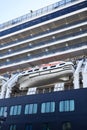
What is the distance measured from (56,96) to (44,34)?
1228 cm

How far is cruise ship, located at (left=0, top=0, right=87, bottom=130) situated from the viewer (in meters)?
19.0

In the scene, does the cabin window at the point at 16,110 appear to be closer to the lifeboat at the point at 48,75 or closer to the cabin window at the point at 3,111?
the cabin window at the point at 3,111

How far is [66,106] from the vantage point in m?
18.8

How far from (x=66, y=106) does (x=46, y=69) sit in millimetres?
5447

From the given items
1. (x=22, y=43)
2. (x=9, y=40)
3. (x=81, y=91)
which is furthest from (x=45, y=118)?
(x=9, y=40)

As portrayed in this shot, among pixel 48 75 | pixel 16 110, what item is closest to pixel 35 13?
pixel 48 75

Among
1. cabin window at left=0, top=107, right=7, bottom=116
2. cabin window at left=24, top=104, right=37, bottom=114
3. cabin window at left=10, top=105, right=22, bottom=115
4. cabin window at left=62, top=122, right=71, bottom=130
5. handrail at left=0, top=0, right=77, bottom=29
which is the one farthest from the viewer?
handrail at left=0, top=0, right=77, bottom=29

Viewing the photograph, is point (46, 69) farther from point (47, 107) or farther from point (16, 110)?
point (16, 110)

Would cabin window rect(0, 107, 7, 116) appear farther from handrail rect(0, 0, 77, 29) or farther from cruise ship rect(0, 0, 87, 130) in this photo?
handrail rect(0, 0, 77, 29)

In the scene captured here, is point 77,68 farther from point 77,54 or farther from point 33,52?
point 33,52

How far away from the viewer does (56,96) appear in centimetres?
1977

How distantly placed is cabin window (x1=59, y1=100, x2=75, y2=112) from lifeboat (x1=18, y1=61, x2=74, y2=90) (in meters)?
3.43

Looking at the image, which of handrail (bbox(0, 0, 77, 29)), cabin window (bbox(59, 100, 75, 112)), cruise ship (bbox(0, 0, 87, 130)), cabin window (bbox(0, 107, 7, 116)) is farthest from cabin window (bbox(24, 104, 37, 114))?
handrail (bbox(0, 0, 77, 29))

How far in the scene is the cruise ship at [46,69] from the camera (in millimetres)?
19000
